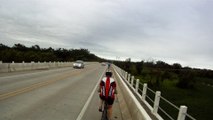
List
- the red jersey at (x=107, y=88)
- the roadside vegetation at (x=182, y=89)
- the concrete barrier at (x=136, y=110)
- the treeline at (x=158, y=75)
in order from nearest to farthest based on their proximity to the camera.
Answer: the concrete barrier at (x=136, y=110), the red jersey at (x=107, y=88), the roadside vegetation at (x=182, y=89), the treeline at (x=158, y=75)

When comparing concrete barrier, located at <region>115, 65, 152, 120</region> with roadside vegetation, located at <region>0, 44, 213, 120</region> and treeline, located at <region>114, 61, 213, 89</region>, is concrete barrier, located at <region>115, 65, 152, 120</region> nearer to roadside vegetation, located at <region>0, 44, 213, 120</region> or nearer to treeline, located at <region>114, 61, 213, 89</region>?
roadside vegetation, located at <region>0, 44, 213, 120</region>

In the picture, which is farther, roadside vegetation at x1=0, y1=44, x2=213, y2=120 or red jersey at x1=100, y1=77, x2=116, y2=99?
roadside vegetation at x1=0, y1=44, x2=213, y2=120

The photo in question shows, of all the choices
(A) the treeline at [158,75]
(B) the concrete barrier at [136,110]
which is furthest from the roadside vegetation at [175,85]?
(B) the concrete barrier at [136,110]

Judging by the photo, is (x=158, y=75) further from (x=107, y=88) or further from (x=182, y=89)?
(x=107, y=88)

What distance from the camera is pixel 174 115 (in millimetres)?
40938

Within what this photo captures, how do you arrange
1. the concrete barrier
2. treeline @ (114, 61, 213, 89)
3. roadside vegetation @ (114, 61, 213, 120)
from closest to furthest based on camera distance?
the concrete barrier < roadside vegetation @ (114, 61, 213, 120) < treeline @ (114, 61, 213, 89)

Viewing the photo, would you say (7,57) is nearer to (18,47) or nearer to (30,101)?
(18,47)

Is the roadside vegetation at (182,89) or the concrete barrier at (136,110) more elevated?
the concrete barrier at (136,110)

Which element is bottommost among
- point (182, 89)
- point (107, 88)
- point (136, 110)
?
point (182, 89)

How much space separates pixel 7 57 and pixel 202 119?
2756 inches

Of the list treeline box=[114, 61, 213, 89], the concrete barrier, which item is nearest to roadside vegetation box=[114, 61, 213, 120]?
treeline box=[114, 61, 213, 89]

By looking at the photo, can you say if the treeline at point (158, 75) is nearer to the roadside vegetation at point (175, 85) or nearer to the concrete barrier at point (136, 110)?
the roadside vegetation at point (175, 85)

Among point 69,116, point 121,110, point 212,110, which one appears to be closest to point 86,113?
point 69,116

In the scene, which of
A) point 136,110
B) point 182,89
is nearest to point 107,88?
point 136,110
